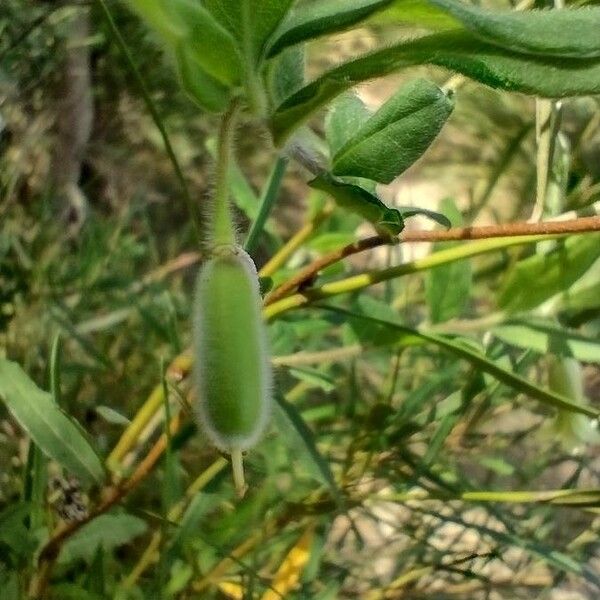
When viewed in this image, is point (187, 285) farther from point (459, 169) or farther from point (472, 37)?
point (472, 37)

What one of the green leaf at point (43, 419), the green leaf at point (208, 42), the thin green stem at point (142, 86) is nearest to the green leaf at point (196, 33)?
the green leaf at point (208, 42)

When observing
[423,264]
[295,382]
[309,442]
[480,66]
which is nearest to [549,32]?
[480,66]

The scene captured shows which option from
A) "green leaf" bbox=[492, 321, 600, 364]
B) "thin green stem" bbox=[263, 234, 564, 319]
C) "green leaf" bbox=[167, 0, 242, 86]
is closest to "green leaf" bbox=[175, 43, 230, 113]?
"green leaf" bbox=[167, 0, 242, 86]

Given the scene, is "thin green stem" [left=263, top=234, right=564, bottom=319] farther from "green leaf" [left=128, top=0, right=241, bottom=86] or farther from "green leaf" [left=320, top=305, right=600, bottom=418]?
"green leaf" [left=128, top=0, right=241, bottom=86]

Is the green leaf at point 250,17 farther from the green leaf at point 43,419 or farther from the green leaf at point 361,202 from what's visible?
the green leaf at point 43,419

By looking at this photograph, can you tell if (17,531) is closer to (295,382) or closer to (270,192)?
(270,192)
